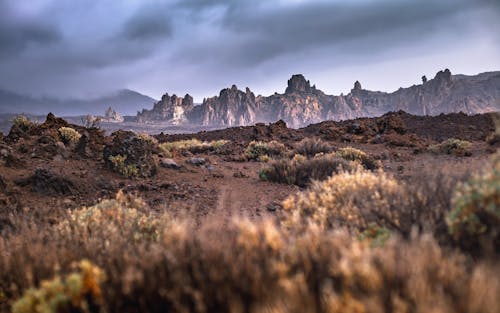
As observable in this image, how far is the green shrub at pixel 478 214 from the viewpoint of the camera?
2480mm

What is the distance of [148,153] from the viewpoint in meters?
10.4

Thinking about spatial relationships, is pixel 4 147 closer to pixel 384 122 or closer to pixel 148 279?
pixel 148 279

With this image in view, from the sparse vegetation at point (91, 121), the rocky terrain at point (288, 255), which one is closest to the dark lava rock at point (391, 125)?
the sparse vegetation at point (91, 121)

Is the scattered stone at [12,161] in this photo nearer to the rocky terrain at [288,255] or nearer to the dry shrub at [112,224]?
the rocky terrain at [288,255]

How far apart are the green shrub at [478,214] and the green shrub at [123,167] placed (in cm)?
845

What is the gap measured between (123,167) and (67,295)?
7.86 metres

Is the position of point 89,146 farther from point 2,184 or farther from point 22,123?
point 22,123

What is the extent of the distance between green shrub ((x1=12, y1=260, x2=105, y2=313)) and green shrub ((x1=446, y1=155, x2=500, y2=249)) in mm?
2661

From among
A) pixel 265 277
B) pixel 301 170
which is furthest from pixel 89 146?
pixel 265 277

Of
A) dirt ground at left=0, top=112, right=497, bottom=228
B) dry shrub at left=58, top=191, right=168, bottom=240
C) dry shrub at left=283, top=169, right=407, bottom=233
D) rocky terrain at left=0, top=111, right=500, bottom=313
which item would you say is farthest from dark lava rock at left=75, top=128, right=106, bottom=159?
dry shrub at left=283, top=169, right=407, bottom=233

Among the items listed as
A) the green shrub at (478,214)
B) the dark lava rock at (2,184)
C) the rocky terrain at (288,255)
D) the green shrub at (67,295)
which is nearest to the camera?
the rocky terrain at (288,255)

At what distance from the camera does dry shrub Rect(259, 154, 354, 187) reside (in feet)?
29.5

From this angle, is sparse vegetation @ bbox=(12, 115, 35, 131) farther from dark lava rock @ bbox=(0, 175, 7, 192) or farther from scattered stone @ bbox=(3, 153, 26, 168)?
dark lava rock @ bbox=(0, 175, 7, 192)

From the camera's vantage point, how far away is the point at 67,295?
2.34 metres
